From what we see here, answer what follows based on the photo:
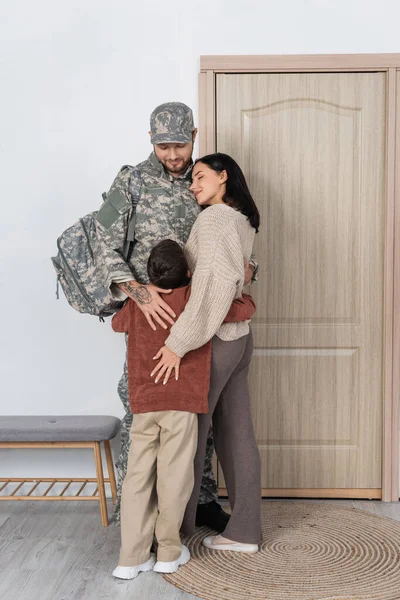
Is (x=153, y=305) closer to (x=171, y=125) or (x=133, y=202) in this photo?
(x=133, y=202)

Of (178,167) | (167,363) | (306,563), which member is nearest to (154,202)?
(178,167)

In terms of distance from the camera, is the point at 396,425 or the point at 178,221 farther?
the point at 396,425

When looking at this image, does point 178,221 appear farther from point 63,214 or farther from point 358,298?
point 358,298

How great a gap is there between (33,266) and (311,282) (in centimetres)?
125

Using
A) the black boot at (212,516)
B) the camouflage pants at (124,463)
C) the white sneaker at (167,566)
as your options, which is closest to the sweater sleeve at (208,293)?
the camouflage pants at (124,463)

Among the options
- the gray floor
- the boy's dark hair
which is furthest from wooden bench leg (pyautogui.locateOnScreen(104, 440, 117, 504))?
the boy's dark hair

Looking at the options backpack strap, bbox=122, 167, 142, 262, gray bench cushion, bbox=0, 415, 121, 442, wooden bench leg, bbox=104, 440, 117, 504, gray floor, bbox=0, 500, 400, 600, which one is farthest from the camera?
wooden bench leg, bbox=104, 440, 117, 504

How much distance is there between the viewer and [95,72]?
3230 mm

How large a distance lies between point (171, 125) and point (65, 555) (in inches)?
62.3

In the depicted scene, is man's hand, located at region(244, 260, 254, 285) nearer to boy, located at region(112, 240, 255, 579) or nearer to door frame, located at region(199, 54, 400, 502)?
boy, located at region(112, 240, 255, 579)

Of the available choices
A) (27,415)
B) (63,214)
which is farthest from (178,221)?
(27,415)

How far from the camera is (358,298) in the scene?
10.9 ft

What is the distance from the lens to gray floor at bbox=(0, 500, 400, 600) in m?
2.35

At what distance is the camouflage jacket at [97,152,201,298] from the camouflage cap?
136 millimetres
